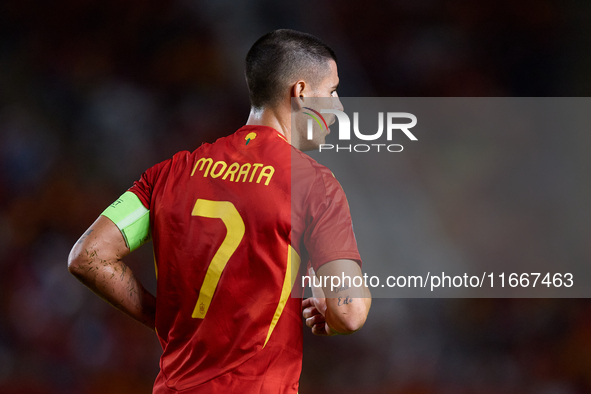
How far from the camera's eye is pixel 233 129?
3.02 metres

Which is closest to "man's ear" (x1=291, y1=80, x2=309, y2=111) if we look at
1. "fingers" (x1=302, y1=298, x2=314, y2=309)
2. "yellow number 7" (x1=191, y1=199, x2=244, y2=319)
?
"yellow number 7" (x1=191, y1=199, x2=244, y2=319)

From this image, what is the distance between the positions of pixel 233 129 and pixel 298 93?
190 cm

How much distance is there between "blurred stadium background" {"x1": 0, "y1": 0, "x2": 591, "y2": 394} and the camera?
2.95 m

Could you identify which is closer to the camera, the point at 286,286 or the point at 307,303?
the point at 286,286

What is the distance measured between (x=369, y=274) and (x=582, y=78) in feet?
5.03

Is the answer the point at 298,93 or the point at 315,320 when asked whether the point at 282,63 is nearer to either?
the point at 298,93

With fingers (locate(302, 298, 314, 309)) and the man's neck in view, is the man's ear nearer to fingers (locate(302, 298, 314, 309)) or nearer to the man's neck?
the man's neck

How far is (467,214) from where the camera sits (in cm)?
301

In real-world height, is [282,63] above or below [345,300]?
above

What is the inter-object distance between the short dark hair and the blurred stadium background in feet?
6.07

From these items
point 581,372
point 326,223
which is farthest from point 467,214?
point 326,223

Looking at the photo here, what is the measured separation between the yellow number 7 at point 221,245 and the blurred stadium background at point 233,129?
2052 millimetres

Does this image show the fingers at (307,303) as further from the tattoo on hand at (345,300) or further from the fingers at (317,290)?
the tattoo on hand at (345,300)

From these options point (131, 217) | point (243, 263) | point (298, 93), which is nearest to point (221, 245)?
point (243, 263)
